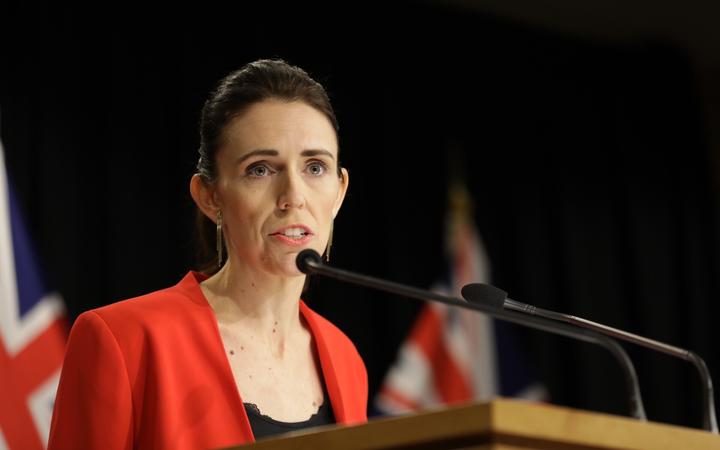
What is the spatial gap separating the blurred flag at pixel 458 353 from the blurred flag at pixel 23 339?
4.83ft

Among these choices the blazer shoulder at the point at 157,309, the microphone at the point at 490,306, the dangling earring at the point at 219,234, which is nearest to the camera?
the microphone at the point at 490,306

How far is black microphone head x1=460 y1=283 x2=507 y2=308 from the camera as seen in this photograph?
172 centimetres

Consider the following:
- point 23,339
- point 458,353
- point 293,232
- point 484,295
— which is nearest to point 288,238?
point 293,232

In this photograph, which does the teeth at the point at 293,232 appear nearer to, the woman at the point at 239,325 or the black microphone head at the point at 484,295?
the woman at the point at 239,325

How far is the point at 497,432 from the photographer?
1.20 metres

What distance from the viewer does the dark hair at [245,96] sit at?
2.03 metres

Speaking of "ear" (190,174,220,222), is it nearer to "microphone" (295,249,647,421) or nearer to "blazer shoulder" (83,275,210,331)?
"blazer shoulder" (83,275,210,331)

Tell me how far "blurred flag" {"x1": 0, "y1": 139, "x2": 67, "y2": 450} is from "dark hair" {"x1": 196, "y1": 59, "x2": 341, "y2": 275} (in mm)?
1446

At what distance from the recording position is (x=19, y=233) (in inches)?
142

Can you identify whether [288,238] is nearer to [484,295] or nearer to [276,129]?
[276,129]

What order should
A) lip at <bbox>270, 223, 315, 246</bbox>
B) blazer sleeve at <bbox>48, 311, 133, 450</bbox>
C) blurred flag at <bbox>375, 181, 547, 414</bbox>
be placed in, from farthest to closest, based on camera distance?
blurred flag at <bbox>375, 181, 547, 414</bbox> < lip at <bbox>270, 223, 315, 246</bbox> < blazer sleeve at <bbox>48, 311, 133, 450</bbox>

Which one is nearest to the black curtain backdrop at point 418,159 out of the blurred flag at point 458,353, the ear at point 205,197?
the blurred flag at point 458,353

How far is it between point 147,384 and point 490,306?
561 mm

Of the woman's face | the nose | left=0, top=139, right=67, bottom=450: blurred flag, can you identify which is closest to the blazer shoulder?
the woman's face
